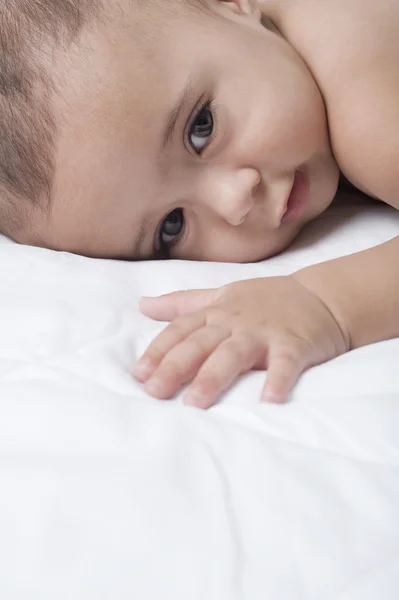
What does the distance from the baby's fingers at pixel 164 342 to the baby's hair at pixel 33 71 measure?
0.35 metres

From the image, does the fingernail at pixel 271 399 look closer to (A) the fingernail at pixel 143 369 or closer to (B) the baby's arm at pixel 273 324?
(B) the baby's arm at pixel 273 324

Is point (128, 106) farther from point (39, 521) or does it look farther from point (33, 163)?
point (39, 521)

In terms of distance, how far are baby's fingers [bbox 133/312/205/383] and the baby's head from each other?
0.94 ft

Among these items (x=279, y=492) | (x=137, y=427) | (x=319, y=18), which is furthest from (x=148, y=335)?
(x=319, y=18)

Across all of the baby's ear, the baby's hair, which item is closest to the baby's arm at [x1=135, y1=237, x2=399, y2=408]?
the baby's hair

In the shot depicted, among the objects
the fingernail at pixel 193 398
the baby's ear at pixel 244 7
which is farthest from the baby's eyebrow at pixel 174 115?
→ the fingernail at pixel 193 398

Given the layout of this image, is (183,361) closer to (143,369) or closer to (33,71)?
(143,369)

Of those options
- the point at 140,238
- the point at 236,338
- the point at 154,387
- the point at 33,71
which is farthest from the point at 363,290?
the point at 33,71

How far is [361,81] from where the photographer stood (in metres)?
0.99

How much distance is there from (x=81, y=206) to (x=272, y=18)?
0.47 m

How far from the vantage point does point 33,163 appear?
3.12ft

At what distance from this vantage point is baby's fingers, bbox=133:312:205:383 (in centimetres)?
66

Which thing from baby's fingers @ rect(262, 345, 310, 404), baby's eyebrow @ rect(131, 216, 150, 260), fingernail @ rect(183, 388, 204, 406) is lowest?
baby's eyebrow @ rect(131, 216, 150, 260)

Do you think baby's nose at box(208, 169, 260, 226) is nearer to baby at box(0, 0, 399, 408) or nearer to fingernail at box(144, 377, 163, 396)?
baby at box(0, 0, 399, 408)
